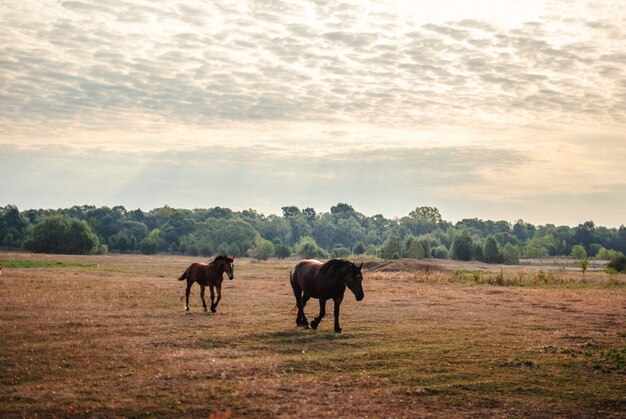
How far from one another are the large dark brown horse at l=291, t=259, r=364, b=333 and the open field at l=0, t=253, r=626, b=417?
0.90 metres

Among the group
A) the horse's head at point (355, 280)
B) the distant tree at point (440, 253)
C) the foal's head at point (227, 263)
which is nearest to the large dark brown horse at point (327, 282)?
the horse's head at point (355, 280)

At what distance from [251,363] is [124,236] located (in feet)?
436

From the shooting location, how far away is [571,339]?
814 inches

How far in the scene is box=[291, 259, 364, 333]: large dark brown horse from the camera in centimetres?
2045

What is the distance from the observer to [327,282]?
2098cm

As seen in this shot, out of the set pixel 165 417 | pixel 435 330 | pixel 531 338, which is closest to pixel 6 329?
pixel 165 417

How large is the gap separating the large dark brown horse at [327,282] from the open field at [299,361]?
2.94ft

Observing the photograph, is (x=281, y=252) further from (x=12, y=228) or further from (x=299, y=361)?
(x=299, y=361)

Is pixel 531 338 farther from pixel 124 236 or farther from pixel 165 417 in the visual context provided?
pixel 124 236

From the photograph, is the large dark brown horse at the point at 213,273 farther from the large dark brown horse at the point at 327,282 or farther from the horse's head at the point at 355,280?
the horse's head at the point at 355,280

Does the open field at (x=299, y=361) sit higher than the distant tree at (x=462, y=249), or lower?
lower

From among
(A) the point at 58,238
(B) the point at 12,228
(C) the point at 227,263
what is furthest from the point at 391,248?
(C) the point at 227,263

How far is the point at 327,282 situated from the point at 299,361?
5.15 m

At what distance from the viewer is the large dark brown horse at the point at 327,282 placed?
67.1 feet
